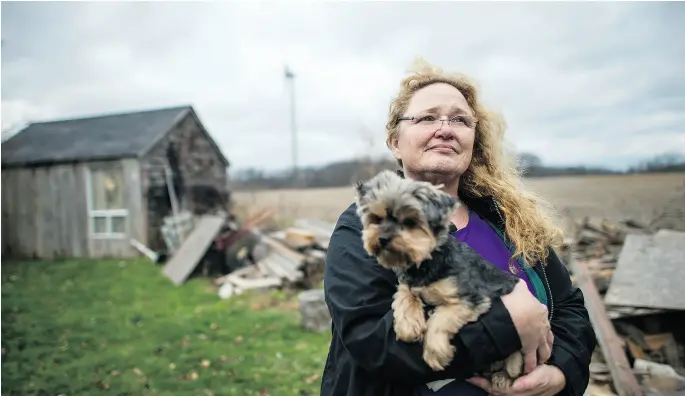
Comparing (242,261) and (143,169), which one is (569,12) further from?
(143,169)

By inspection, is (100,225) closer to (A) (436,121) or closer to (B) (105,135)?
(B) (105,135)

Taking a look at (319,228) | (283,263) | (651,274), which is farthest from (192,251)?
(651,274)

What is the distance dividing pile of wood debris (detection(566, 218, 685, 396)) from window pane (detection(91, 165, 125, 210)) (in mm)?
11218

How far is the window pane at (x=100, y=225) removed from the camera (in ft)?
39.3

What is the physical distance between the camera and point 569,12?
5.55 m

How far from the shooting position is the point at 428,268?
1856 millimetres

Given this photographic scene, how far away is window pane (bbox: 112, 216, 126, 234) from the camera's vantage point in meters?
12.1

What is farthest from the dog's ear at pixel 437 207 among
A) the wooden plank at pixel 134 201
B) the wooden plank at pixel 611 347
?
the wooden plank at pixel 134 201

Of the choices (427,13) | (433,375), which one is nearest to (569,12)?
(427,13)

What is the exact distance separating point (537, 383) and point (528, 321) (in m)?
0.31

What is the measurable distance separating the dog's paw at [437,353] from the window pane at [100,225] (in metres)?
12.4

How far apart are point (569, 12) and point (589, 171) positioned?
205 cm

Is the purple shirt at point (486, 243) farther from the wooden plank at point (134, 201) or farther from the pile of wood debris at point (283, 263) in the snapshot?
the wooden plank at point (134, 201)

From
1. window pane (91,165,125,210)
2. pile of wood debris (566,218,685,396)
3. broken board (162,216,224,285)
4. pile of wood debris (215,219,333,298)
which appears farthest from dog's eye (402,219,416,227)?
window pane (91,165,125,210)
